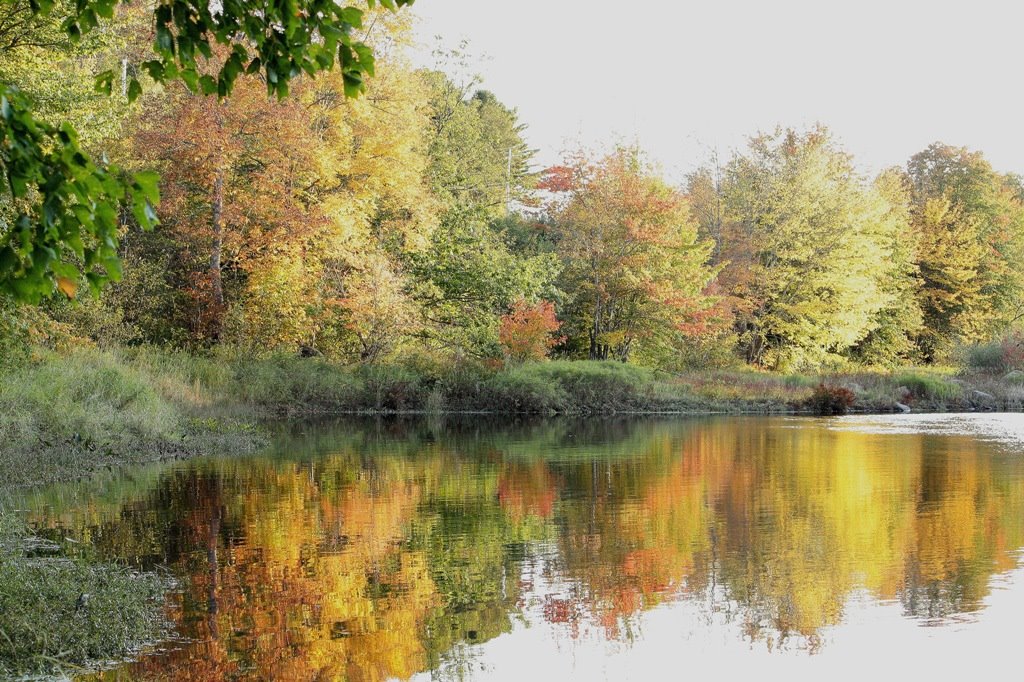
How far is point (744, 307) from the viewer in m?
45.7

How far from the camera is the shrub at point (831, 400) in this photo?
37.0 meters

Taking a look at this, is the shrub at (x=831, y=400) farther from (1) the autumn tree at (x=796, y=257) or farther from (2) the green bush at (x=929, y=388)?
(1) the autumn tree at (x=796, y=257)

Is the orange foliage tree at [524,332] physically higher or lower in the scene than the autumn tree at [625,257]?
lower

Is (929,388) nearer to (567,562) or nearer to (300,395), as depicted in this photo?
(300,395)

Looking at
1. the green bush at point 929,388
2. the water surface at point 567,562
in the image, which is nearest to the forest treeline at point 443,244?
the water surface at point 567,562

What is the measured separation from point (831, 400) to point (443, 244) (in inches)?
565

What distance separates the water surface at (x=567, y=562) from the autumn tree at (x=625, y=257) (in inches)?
847

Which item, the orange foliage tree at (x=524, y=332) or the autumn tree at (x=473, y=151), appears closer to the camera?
the orange foliage tree at (x=524, y=332)

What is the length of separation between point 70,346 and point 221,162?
826 centimetres

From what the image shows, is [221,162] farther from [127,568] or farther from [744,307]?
[744,307]

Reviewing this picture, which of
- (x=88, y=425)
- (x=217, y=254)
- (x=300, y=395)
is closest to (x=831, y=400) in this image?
(x=300, y=395)

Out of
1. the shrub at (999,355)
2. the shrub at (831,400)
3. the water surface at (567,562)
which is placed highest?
the shrub at (999,355)

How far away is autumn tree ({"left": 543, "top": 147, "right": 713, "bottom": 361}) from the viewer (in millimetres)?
40000

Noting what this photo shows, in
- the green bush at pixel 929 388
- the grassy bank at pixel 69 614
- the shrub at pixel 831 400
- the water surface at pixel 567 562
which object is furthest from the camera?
the green bush at pixel 929 388
